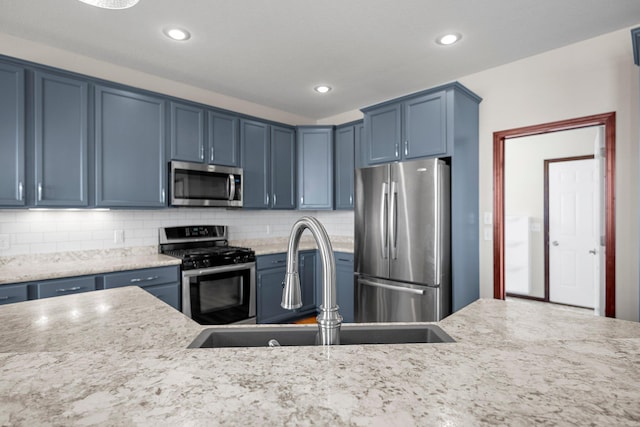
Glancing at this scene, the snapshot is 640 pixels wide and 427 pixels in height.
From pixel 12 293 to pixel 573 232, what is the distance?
5922 millimetres

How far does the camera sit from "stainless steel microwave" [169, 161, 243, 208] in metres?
3.19

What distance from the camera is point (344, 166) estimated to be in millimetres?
4164

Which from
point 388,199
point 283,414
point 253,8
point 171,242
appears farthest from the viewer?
point 171,242

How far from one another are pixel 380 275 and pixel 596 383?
2.58m

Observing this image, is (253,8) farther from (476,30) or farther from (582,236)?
(582,236)

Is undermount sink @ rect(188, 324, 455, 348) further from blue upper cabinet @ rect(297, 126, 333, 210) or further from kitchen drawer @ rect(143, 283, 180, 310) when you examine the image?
blue upper cabinet @ rect(297, 126, 333, 210)

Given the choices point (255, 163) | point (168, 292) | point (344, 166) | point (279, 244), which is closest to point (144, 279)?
point (168, 292)

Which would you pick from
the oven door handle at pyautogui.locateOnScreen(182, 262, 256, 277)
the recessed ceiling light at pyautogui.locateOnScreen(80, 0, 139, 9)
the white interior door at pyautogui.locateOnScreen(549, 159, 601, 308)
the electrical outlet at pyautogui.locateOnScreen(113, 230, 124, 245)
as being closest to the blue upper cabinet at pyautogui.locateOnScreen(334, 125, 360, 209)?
the oven door handle at pyautogui.locateOnScreen(182, 262, 256, 277)

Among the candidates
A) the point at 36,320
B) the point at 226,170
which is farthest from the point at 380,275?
the point at 36,320

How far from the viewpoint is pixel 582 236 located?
14.7 feet

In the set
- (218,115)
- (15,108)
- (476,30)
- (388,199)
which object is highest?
(476,30)

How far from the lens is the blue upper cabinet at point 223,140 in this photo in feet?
11.4

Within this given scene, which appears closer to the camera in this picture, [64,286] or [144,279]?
[64,286]

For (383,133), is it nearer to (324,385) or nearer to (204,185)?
(204,185)
